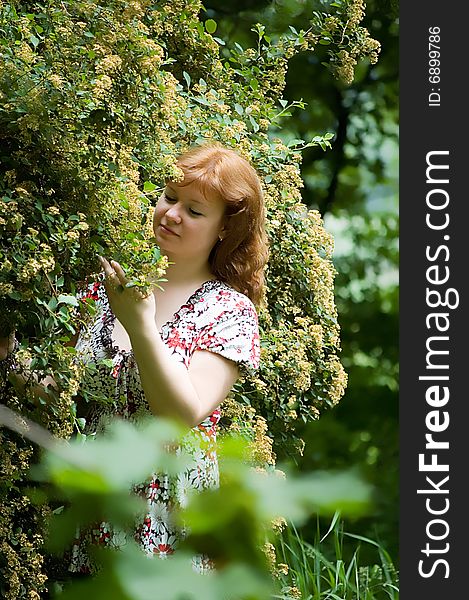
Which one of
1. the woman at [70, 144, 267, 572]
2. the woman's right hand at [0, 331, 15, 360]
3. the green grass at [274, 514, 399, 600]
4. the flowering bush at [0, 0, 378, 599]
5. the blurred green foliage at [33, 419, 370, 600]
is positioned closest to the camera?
the blurred green foliage at [33, 419, 370, 600]

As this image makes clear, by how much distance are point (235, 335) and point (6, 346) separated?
485mm

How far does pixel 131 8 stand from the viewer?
213 cm

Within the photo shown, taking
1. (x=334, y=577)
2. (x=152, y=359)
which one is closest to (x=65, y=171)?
(x=152, y=359)

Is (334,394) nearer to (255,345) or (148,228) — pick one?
(255,345)

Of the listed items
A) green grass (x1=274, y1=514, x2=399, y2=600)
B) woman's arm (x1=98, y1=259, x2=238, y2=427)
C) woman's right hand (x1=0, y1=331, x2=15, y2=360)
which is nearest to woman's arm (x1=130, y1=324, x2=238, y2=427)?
woman's arm (x1=98, y1=259, x2=238, y2=427)

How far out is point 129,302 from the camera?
1932mm

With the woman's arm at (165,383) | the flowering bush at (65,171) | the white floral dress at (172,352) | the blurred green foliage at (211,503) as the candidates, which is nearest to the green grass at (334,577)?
the white floral dress at (172,352)

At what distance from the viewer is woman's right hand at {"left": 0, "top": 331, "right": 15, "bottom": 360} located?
2.06 meters

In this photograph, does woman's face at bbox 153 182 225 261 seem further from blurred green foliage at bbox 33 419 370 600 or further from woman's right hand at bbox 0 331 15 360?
blurred green foliage at bbox 33 419 370 600

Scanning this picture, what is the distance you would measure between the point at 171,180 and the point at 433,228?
4.27 feet

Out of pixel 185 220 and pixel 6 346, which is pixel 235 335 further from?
pixel 6 346

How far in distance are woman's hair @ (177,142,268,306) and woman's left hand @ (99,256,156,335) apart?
1.38 feet

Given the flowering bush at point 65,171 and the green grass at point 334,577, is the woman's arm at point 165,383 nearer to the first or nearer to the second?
the flowering bush at point 65,171

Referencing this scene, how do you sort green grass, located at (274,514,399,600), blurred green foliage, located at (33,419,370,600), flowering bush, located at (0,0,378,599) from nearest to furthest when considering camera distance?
blurred green foliage, located at (33,419,370,600) → flowering bush, located at (0,0,378,599) → green grass, located at (274,514,399,600)
